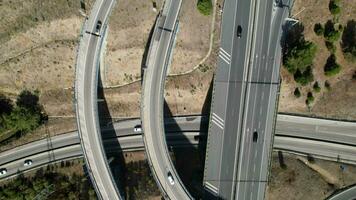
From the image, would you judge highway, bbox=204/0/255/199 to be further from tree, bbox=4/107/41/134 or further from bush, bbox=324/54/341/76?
tree, bbox=4/107/41/134

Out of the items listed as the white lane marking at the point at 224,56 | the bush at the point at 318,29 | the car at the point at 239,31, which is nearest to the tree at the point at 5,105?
the white lane marking at the point at 224,56

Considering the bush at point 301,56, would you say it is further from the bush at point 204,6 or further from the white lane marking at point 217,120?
the bush at point 204,6

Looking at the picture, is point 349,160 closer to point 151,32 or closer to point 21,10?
point 151,32

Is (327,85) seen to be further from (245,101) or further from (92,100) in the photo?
(92,100)

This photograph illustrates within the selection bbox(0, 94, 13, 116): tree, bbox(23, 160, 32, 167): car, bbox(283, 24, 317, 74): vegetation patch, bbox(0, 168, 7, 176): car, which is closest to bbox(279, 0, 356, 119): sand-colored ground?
bbox(283, 24, 317, 74): vegetation patch

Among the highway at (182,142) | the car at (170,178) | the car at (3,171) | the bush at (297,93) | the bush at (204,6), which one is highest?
the bush at (204,6)

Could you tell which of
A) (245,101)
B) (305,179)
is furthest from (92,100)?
(305,179)
